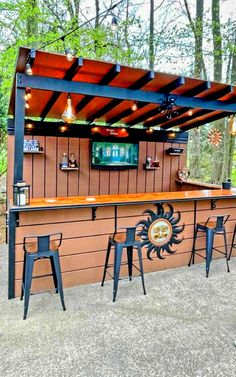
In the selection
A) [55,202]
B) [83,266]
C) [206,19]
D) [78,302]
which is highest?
[206,19]

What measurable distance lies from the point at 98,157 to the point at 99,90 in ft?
6.92

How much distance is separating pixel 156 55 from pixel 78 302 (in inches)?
294

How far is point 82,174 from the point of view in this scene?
5.12 m

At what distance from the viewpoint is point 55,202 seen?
2.99 meters

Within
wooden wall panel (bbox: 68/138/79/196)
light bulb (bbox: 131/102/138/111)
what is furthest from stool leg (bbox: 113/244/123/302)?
wooden wall panel (bbox: 68/138/79/196)

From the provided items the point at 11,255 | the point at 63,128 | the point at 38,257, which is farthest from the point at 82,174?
the point at 38,257

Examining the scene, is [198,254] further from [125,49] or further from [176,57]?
[125,49]

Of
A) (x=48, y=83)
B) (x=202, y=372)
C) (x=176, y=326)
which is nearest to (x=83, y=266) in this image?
(x=176, y=326)

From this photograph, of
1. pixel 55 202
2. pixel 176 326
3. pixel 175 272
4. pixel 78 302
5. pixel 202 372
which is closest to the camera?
pixel 202 372

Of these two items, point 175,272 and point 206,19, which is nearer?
point 175,272

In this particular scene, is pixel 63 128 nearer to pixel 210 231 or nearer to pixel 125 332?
pixel 210 231

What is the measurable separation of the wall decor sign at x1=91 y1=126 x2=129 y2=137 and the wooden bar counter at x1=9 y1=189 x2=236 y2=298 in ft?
6.90

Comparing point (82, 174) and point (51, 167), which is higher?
point (51, 167)

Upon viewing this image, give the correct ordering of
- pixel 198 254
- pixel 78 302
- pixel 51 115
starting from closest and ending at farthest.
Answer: pixel 78 302, pixel 198 254, pixel 51 115
